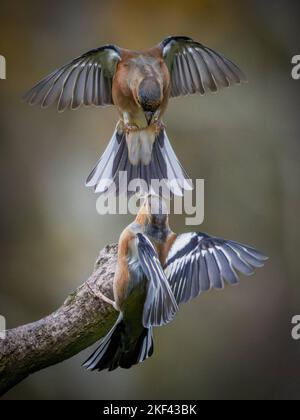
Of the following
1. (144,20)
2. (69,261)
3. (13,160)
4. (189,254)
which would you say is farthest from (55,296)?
(189,254)

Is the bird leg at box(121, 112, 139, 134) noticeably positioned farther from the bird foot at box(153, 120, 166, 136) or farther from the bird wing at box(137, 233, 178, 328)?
the bird wing at box(137, 233, 178, 328)

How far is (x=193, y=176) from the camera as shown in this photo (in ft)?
12.3

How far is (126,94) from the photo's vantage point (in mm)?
2295

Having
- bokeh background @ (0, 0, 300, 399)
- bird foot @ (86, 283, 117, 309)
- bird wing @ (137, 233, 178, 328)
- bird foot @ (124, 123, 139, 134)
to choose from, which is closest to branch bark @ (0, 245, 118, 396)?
bird foot @ (86, 283, 117, 309)

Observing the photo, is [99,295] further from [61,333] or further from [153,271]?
[153,271]

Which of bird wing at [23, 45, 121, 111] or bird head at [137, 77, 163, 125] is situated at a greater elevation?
bird wing at [23, 45, 121, 111]

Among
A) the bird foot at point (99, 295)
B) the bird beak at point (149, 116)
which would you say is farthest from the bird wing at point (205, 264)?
the bird beak at point (149, 116)

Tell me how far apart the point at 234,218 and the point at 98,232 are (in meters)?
0.76

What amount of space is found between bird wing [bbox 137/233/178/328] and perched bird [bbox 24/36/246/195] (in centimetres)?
30

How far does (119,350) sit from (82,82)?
871mm

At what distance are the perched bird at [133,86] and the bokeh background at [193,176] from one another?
1.28 metres

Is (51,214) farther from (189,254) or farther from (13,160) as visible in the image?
(189,254)

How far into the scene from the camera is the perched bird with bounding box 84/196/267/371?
2057 millimetres

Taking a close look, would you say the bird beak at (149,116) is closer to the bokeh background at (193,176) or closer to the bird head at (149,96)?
the bird head at (149,96)
